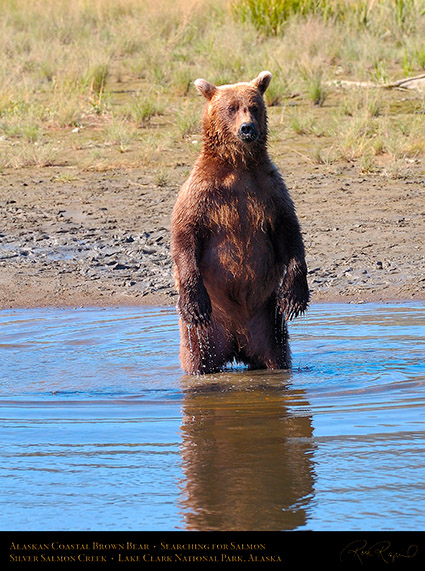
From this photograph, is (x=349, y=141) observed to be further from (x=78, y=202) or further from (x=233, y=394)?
(x=233, y=394)

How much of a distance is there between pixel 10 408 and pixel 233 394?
119 centimetres

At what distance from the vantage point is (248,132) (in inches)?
241

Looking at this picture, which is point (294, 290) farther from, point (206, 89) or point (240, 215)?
point (206, 89)

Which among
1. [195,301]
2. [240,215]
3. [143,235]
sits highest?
[240,215]

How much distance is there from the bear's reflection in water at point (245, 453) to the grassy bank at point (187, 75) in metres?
5.66

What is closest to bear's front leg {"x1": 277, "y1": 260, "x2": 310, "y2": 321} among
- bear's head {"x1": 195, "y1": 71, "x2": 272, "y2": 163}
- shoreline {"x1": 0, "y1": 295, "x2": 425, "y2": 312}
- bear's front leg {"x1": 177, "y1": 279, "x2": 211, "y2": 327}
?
bear's front leg {"x1": 177, "y1": 279, "x2": 211, "y2": 327}

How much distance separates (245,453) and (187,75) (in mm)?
10939

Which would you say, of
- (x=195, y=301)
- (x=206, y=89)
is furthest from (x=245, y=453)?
(x=206, y=89)

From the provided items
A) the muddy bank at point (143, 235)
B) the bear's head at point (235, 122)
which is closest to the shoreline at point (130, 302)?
the muddy bank at point (143, 235)

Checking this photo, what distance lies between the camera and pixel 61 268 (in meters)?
9.69

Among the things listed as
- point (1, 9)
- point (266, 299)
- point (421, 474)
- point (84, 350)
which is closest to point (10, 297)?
point (84, 350)

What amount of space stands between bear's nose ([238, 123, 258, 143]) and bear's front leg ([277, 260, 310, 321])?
2.43 feet

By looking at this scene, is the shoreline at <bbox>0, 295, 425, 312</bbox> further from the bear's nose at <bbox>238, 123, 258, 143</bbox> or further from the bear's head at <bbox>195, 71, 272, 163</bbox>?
the bear's nose at <bbox>238, 123, 258, 143</bbox>

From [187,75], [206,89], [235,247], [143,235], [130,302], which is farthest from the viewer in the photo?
[187,75]
